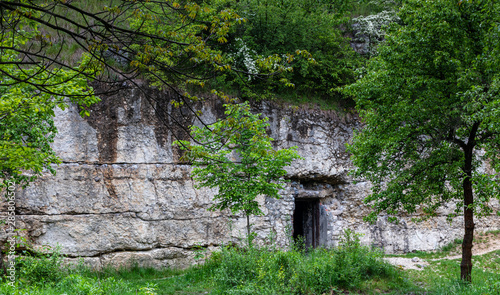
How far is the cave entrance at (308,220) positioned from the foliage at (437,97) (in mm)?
6005

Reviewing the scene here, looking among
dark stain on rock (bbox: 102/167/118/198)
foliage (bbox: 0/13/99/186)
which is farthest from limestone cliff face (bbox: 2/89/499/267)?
foliage (bbox: 0/13/99/186)

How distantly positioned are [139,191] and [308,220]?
6857 millimetres

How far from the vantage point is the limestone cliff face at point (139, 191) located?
1032 cm

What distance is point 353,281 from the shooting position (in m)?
7.54

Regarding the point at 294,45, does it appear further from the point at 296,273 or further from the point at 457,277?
the point at 296,273

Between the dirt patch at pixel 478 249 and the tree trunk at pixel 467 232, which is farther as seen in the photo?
the dirt patch at pixel 478 249

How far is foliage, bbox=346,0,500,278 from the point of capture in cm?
705

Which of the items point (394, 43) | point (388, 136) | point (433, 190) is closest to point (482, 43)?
point (394, 43)

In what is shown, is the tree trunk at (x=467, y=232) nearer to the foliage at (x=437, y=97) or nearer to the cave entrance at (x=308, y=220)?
the foliage at (x=437, y=97)

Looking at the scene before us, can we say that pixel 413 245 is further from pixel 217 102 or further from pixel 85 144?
pixel 85 144

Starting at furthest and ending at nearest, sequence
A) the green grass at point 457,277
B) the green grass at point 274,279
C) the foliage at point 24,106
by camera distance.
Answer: the green grass at point 274,279 < the green grass at point 457,277 < the foliage at point 24,106

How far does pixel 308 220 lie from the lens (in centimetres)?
1496

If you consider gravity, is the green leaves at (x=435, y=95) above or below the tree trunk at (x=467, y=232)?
above

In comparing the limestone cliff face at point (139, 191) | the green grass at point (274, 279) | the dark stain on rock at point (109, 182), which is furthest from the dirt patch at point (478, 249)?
the dark stain on rock at point (109, 182)
